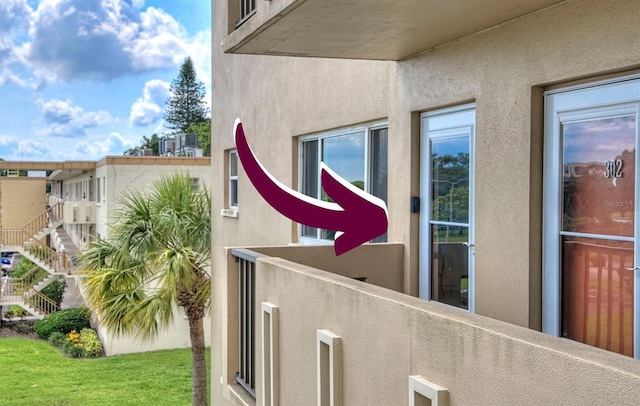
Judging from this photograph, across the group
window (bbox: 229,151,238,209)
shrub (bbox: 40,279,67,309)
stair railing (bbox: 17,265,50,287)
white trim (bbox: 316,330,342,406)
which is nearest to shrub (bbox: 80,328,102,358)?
stair railing (bbox: 17,265,50,287)

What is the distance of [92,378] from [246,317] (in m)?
19.6

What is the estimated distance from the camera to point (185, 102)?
71.2 metres

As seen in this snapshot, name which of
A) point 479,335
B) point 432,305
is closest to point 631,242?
point 432,305

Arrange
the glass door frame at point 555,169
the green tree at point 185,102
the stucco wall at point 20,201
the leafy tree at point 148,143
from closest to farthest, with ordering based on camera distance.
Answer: the glass door frame at point 555,169 < the stucco wall at point 20,201 < the green tree at point 185,102 < the leafy tree at point 148,143

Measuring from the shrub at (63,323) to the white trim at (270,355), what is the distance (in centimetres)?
2632

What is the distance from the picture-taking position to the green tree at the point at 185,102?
231 ft

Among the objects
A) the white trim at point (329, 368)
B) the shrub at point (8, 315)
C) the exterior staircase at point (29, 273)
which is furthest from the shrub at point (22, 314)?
the white trim at point (329, 368)

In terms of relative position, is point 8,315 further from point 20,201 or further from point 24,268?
point 20,201

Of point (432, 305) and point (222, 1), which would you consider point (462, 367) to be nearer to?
point (432, 305)

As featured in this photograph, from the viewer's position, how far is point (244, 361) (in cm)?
706

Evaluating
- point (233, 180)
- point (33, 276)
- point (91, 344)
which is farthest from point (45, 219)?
point (233, 180)

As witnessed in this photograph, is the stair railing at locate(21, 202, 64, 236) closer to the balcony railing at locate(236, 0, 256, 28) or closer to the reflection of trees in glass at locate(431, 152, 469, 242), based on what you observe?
the balcony railing at locate(236, 0, 256, 28)

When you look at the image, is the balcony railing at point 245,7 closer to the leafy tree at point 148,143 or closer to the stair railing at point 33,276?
the stair railing at point 33,276

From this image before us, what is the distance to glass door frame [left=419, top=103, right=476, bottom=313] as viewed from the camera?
6.32 m
